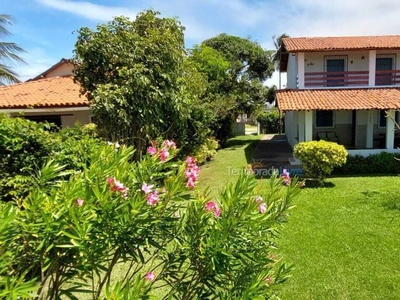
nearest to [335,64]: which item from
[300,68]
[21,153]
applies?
[300,68]

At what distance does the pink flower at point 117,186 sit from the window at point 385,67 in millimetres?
23457

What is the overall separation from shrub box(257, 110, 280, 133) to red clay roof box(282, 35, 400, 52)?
73.5 ft

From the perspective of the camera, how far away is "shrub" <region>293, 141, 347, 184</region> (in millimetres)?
13523

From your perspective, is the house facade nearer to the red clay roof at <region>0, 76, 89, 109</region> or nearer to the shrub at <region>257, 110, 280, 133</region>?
the red clay roof at <region>0, 76, 89, 109</region>

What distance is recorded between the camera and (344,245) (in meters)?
7.47

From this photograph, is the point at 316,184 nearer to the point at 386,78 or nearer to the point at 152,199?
the point at 386,78

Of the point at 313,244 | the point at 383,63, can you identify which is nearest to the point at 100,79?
the point at 313,244

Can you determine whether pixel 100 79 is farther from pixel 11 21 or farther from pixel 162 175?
pixel 11 21

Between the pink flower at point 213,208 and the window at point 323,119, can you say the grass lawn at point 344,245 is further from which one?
the window at point 323,119

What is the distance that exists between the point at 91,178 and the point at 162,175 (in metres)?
0.67

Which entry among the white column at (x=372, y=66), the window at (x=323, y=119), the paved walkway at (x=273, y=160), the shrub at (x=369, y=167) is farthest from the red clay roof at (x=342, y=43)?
the shrub at (x=369, y=167)

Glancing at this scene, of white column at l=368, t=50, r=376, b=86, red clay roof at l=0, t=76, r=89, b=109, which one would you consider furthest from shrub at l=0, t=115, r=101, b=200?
white column at l=368, t=50, r=376, b=86

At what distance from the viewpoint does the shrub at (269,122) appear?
150ft

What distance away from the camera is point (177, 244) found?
2.98 metres
